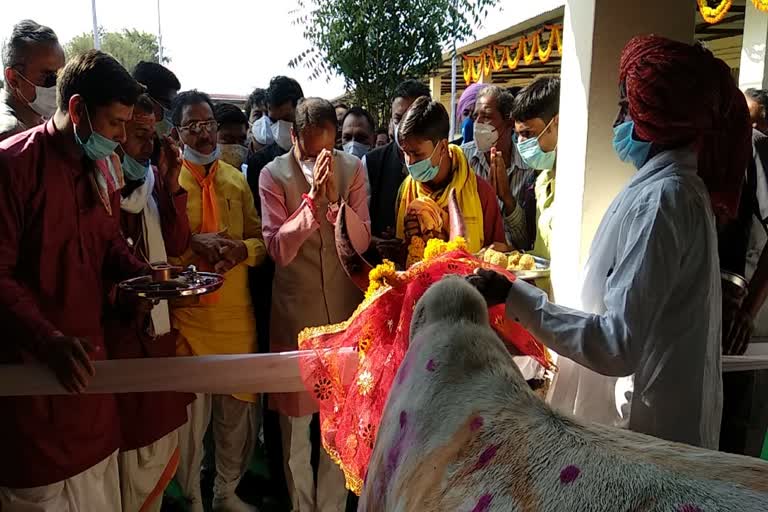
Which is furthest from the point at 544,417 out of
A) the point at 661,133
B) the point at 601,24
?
the point at 601,24

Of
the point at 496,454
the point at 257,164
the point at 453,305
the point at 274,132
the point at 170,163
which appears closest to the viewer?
the point at 496,454

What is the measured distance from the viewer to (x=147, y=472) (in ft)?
8.85

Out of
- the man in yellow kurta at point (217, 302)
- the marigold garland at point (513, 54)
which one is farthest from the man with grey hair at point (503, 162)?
the marigold garland at point (513, 54)

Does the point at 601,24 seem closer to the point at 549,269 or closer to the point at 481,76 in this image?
the point at 549,269

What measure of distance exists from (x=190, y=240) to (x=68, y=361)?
1.13 meters

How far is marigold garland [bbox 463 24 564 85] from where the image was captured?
10.3 meters

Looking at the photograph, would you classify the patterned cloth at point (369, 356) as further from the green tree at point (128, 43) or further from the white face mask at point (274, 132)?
the green tree at point (128, 43)

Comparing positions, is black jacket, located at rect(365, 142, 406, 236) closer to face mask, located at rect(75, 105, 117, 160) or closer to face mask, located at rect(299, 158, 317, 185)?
face mask, located at rect(299, 158, 317, 185)

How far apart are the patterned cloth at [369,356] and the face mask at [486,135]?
214cm

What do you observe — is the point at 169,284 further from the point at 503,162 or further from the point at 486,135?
the point at 486,135

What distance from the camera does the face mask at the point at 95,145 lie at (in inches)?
87.2

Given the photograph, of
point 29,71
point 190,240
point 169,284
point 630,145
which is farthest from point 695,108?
point 29,71

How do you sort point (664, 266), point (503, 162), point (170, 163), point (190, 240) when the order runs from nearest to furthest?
1. point (664, 266)
2. point (170, 163)
3. point (190, 240)
4. point (503, 162)

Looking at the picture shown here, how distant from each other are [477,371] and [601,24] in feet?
6.12
